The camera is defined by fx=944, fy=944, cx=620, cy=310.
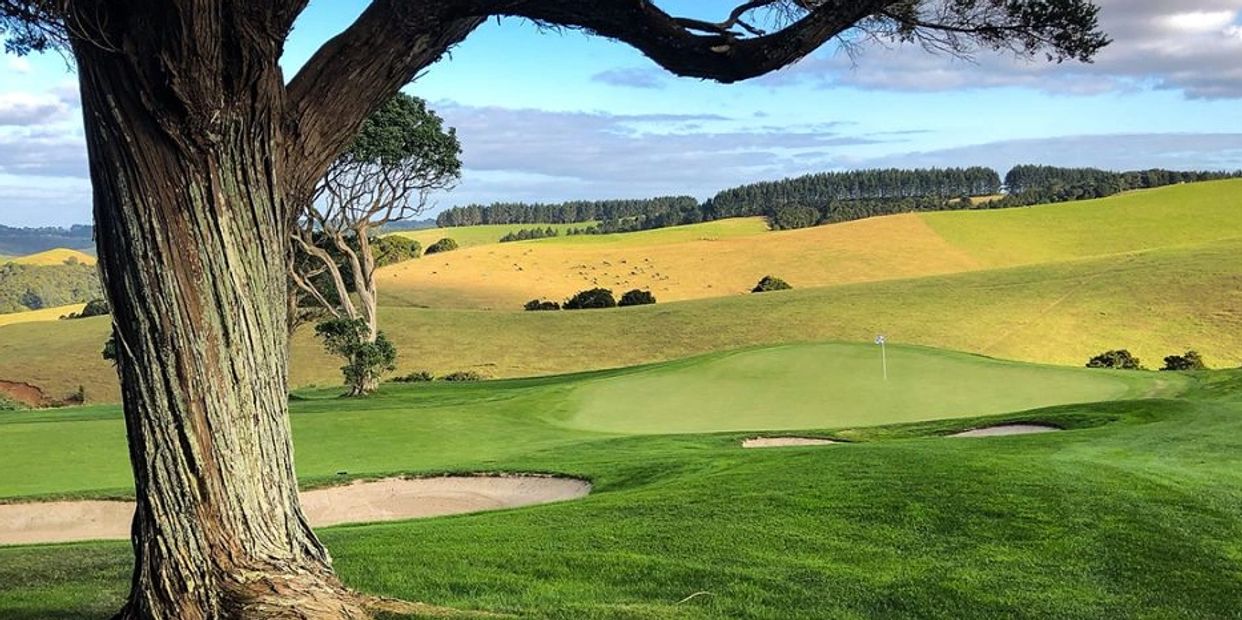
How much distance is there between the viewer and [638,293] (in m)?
61.8

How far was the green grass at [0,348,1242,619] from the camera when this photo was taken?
6.58 meters

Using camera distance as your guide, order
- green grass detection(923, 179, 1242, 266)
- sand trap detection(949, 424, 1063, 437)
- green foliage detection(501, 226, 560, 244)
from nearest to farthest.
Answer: sand trap detection(949, 424, 1063, 437), green grass detection(923, 179, 1242, 266), green foliage detection(501, 226, 560, 244)

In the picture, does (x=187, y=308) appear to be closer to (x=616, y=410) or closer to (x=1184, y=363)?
(x=616, y=410)

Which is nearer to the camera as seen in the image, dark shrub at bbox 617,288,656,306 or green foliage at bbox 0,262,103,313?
dark shrub at bbox 617,288,656,306

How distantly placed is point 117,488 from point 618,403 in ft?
39.2

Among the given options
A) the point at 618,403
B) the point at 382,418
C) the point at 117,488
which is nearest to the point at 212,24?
the point at 117,488

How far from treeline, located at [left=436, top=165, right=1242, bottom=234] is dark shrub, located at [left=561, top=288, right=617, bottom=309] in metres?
39.0

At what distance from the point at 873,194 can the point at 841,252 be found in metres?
46.7

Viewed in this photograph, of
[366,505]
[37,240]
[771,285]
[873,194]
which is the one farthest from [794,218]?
[37,240]

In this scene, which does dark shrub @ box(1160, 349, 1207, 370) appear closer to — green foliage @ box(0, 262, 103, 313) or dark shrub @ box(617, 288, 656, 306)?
dark shrub @ box(617, 288, 656, 306)

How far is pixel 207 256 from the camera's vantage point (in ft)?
16.3

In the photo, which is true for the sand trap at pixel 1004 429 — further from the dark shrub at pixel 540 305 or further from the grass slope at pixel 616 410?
the dark shrub at pixel 540 305

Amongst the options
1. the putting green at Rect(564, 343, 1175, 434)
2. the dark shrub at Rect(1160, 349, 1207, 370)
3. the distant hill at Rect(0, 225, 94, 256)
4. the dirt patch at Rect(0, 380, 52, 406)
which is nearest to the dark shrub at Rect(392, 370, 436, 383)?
the dirt patch at Rect(0, 380, 52, 406)

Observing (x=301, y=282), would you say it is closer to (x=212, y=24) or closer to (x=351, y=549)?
(x=351, y=549)
